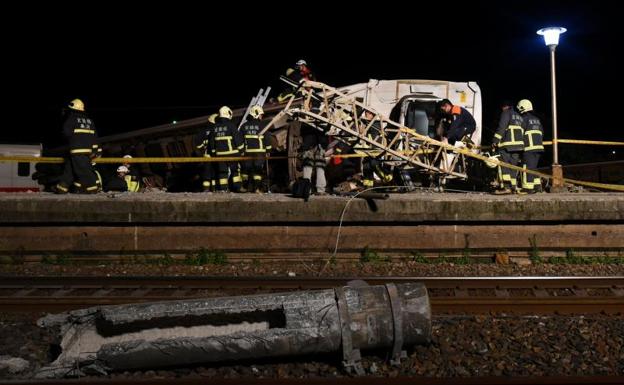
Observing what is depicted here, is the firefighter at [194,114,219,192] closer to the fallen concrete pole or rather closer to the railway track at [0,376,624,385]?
the fallen concrete pole

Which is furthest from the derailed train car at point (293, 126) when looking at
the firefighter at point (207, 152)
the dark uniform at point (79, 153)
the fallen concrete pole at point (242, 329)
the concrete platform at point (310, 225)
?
the fallen concrete pole at point (242, 329)

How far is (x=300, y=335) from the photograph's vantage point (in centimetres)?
459

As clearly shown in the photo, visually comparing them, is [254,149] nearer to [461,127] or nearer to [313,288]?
[461,127]

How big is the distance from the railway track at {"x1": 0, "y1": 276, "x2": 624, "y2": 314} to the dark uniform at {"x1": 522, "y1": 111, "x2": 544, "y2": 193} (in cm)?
337

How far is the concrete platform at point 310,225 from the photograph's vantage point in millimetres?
8617

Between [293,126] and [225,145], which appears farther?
[293,126]

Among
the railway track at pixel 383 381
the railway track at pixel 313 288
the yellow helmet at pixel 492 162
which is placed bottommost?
→ the railway track at pixel 383 381

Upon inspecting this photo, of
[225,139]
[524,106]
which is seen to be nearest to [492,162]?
[524,106]

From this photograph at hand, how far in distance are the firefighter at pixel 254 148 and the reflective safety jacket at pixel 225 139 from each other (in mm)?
198

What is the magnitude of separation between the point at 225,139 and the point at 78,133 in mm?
2459

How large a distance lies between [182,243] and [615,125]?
1138 inches

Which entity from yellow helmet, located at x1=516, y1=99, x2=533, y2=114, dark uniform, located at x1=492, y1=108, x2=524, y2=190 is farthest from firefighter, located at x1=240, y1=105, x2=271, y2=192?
yellow helmet, located at x1=516, y1=99, x2=533, y2=114

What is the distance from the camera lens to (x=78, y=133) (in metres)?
9.60

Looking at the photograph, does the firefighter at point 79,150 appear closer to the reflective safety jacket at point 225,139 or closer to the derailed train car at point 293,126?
the reflective safety jacket at point 225,139
